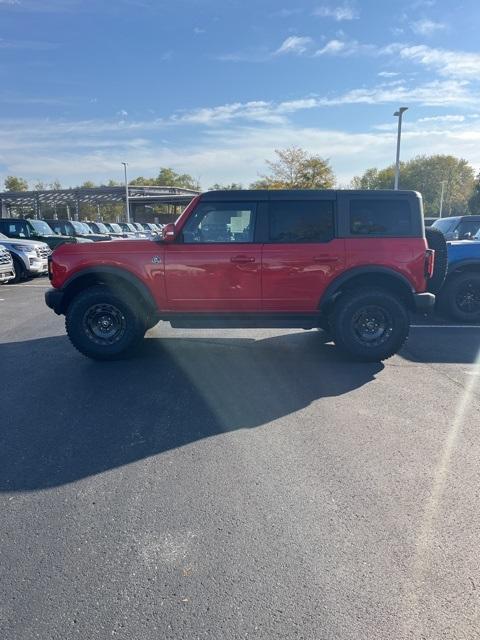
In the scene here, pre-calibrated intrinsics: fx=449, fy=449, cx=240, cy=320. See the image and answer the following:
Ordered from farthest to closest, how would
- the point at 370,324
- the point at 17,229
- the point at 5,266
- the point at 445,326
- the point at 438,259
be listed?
the point at 17,229
the point at 5,266
the point at 445,326
the point at 438,259
the point at 370,324

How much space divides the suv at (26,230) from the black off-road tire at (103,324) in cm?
1256

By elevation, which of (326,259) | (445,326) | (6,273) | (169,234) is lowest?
(445,326)

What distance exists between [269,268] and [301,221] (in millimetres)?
742

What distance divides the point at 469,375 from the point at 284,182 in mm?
30856

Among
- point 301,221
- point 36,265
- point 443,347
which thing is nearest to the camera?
point 301,221

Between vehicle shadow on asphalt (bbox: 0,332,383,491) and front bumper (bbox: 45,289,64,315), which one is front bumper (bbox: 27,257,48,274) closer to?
vehicle shadow on asphalt (bbox: 0,332,383,491)

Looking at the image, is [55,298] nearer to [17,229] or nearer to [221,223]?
[221,223]

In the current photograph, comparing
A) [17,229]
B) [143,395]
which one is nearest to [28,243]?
[17,229]

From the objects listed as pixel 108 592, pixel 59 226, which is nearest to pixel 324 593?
pixel 108 592

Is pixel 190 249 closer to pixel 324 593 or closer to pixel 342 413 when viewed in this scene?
pixel 342 413

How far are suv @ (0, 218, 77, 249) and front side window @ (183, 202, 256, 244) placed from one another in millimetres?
13138

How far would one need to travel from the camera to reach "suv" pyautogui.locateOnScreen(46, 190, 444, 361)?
18.7 feet

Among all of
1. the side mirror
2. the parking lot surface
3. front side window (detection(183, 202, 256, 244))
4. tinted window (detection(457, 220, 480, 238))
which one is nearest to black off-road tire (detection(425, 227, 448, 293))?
the parking lot surface

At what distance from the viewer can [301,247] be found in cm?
570
